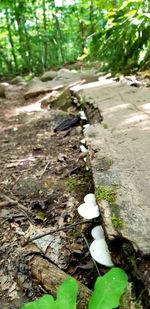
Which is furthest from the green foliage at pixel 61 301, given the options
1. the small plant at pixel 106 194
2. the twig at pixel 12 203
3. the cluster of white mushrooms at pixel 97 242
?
the twig at pixel 12 203

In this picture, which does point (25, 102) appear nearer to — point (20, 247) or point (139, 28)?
point (139, 28)

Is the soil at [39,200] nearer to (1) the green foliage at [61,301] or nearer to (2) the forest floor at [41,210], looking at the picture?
(2) the forest floor at [41,210]

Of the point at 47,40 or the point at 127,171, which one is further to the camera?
the point at 47,40

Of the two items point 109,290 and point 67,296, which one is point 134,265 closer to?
point 109,290

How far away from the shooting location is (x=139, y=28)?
546 cm

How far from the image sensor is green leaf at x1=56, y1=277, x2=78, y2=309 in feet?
4.31

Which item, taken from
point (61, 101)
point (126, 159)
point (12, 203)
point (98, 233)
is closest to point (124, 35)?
point (61, 101)

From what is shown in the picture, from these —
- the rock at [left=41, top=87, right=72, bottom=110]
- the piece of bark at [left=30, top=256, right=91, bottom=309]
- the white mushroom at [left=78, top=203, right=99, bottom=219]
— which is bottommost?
the rock at [left=41, top=87, right=72, bottom=110]

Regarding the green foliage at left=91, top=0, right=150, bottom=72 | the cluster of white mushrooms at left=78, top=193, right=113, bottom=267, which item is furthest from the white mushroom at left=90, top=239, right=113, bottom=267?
the green foliage at left=91, top=0, right=150, bottom=72

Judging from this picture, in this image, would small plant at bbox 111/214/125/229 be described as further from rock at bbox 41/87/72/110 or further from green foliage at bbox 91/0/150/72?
rock at bbox 41/87/72/110

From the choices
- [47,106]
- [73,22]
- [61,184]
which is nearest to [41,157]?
[61,184]

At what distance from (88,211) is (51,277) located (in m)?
0.46

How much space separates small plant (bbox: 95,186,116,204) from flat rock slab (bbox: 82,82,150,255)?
3cm

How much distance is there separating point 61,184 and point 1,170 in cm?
98
